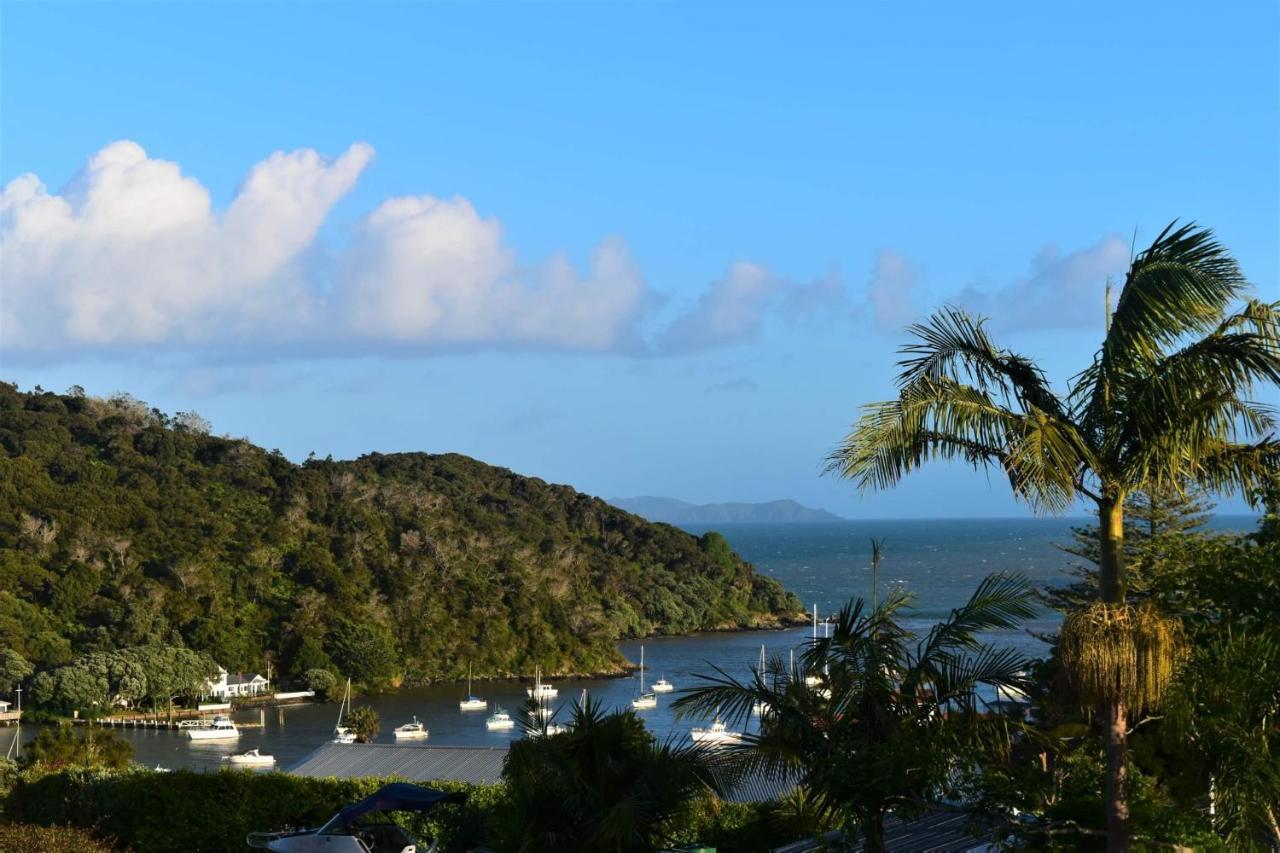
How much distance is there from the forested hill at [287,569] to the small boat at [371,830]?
54.4m

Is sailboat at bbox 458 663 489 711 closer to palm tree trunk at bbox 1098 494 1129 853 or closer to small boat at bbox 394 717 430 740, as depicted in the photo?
small boat at bbox 394 717 430 740

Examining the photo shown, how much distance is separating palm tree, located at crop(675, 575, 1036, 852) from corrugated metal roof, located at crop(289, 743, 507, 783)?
13469mm

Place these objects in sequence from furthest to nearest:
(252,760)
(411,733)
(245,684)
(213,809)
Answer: (245,684), (411,733), (252,760), (213,809)

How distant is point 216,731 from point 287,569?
2446 centimetres

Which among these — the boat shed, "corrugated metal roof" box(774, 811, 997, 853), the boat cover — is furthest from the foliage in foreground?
"corrugated metal roof" box(774, 811, 997, 853)

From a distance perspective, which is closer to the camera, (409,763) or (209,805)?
(209,805)

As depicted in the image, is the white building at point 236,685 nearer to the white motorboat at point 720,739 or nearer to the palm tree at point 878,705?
the white motorboat at point 720,739

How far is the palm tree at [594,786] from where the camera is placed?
30.0 ft

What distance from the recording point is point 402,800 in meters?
12.3

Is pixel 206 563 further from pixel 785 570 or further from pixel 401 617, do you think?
pixel 785 570

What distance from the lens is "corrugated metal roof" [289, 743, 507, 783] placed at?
66.4ft

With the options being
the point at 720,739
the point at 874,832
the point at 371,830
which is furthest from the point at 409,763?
the point at 874,832

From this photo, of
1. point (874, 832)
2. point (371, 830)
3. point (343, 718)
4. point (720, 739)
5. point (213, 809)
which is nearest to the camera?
point (874, 832)

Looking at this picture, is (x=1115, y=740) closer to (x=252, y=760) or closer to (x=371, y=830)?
(x=371, y=830)
